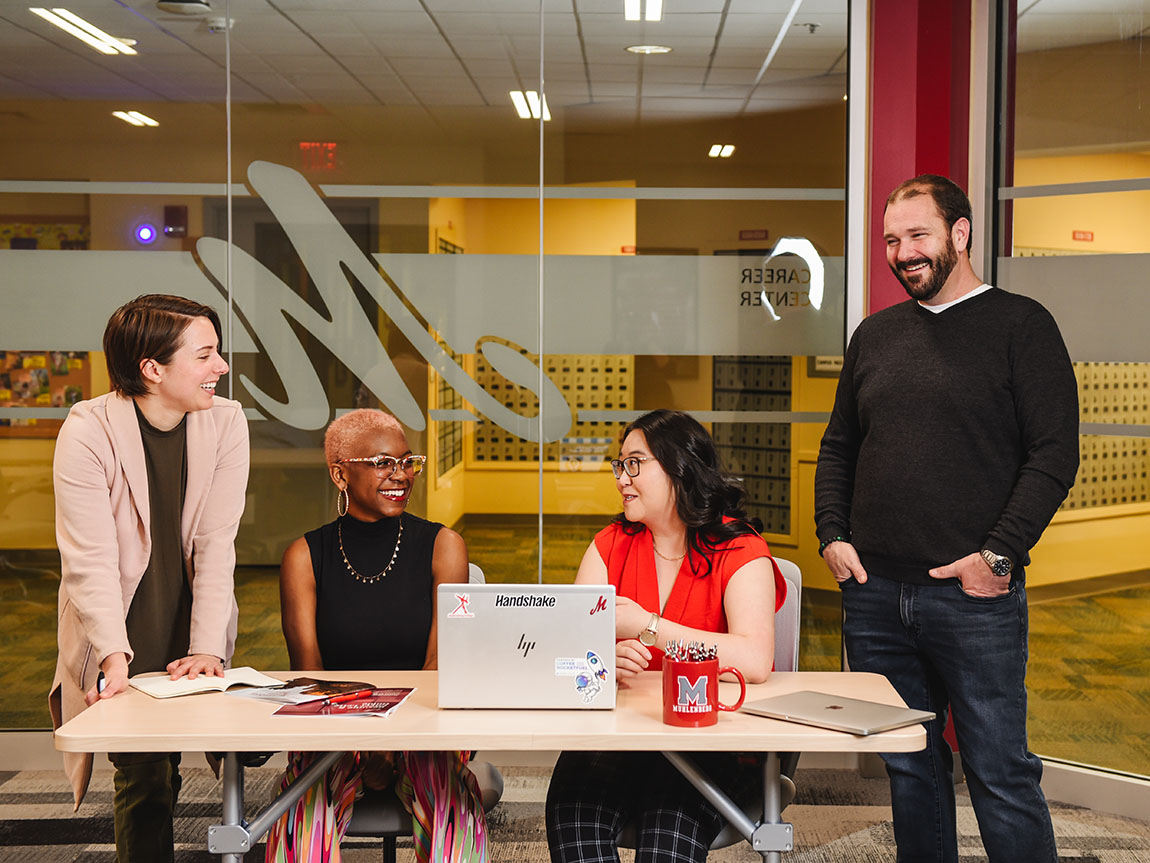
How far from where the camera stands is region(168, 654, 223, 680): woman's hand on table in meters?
2.26

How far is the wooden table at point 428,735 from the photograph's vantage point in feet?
6.08

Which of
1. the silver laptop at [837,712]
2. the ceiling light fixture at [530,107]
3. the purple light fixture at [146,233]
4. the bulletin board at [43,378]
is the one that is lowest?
the silver laptop at [837,712]

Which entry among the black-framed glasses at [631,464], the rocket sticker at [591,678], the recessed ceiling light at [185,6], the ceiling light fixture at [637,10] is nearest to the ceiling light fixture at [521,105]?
the ceiling light fixture at [637,10]

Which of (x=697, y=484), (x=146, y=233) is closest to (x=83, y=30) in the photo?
(x=146, y=233)

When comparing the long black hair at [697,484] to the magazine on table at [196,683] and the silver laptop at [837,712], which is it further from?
the magazine on table at [196,683]

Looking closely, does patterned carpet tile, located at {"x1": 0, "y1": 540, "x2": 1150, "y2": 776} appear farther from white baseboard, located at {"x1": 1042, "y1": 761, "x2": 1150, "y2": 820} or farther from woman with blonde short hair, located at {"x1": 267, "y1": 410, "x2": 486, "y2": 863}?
woman with blonde short hair, located at {"x1": 267, "y1": 410, "x2": 486, "y2": 863}

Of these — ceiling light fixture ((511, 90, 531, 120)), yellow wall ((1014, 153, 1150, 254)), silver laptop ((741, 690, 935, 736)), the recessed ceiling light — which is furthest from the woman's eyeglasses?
yellow wall ((1014, 153, 1150, 254))

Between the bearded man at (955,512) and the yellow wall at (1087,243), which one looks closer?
the bearded man at (955,512)

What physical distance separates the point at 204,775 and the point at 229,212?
2.11m

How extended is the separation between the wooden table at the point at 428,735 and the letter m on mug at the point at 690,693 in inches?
1.7

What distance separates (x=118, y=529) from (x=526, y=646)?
3.50 feet

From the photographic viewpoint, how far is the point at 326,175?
13.0ft

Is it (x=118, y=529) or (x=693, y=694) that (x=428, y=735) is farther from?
(x=118, y=529)

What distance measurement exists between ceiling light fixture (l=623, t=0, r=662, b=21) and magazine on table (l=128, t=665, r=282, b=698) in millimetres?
2759
